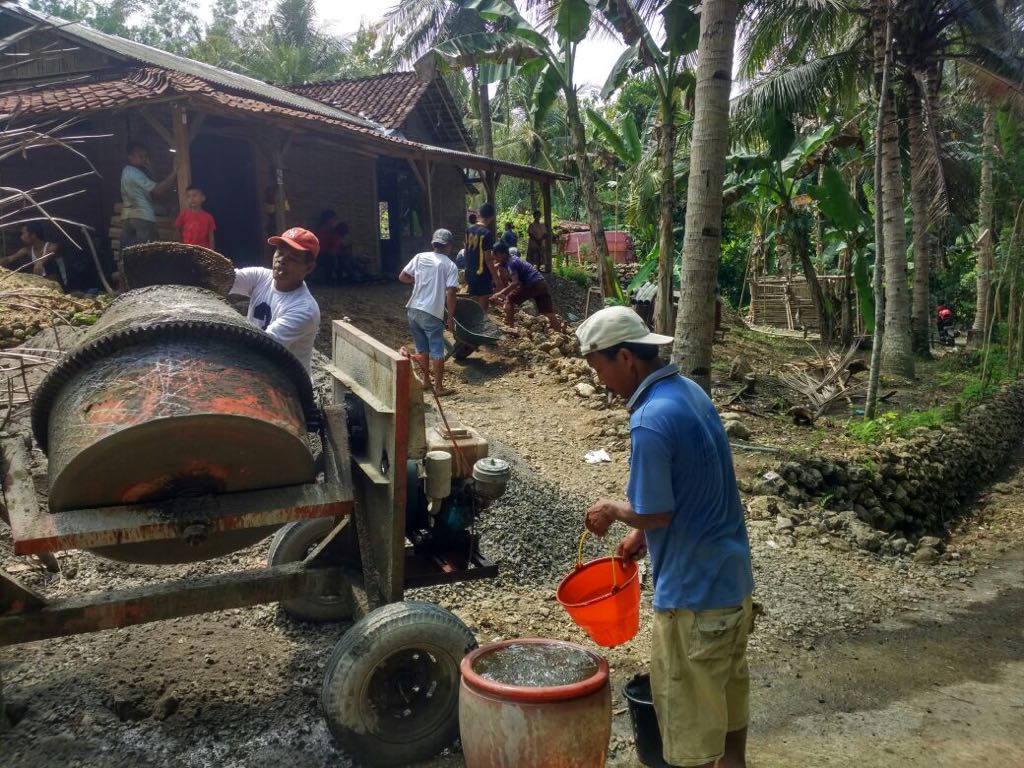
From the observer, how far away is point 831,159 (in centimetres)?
1702

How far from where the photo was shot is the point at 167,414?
302 centimetres

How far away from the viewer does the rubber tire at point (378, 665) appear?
3297 mm

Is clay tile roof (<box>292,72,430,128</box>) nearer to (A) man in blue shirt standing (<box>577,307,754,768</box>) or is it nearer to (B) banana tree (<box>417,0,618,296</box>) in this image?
(B) banana tree (<box>417,0,618,296</box>)

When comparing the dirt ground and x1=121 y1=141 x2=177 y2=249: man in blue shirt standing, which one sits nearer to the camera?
the dirt ground

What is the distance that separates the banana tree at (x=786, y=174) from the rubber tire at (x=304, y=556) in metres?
11.5

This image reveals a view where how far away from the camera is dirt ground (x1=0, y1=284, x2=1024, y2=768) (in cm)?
367

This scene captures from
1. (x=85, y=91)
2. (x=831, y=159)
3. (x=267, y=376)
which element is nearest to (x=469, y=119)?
(x=831, y=159)

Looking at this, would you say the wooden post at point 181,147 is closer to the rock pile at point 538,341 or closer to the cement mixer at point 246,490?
the rock pile at point 538,341

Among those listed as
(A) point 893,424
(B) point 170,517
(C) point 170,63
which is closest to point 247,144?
(C) point 170,63

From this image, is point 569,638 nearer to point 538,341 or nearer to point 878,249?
point 878,249

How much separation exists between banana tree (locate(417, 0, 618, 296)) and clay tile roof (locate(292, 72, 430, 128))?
12.6 feet

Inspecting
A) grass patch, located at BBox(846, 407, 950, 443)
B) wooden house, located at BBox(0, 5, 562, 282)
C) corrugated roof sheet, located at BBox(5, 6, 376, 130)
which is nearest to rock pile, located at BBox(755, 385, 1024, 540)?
grass patch, located at BBox(846, 407, 950, 443)

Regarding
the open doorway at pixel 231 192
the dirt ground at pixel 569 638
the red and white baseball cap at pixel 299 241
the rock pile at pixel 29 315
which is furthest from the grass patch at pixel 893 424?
the open doorway at pixel 231 192

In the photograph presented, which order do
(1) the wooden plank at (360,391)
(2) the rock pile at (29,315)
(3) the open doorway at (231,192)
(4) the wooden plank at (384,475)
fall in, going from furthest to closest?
(3) the open doorway at (231,192) < (2) the rock pile at (29,315) < (1) the wooden plank at (360,391) < (4) the wooden plank at (384,475)
